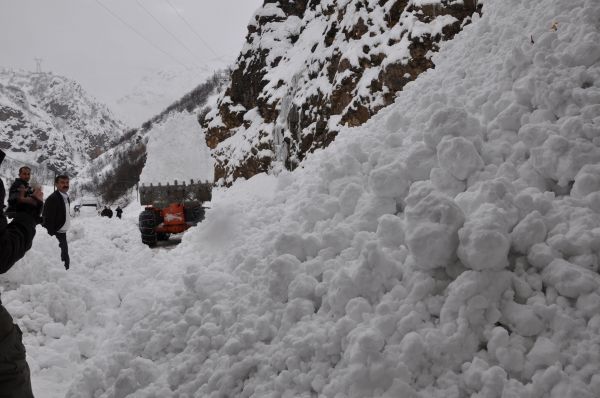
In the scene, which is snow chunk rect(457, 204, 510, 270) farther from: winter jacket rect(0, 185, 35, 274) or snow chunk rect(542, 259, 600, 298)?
winter jacket rect(0, 185, 35, 274)

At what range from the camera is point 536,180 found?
3.10 metres

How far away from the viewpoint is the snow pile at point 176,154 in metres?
10.9

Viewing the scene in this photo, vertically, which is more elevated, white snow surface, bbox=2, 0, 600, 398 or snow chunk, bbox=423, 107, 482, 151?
snow chunk, bbox=423, 107, 482, 151

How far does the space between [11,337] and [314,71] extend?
18076 mm

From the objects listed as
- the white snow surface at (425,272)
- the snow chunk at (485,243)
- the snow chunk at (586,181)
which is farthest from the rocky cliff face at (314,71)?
the snow chunk at (485,243)

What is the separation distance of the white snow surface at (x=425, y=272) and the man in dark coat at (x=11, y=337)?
3.90ft

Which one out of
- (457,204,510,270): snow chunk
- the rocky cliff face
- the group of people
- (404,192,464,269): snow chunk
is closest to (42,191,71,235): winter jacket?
the group of people

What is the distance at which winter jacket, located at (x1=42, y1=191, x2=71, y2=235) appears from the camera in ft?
22.6

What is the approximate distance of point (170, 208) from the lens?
1020 centimetres

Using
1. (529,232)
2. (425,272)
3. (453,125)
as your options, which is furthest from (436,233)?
(453,125)

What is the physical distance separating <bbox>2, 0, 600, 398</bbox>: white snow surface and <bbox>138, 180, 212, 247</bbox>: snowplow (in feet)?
14.7

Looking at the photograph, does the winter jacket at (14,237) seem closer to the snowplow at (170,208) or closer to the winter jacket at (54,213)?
the winter jacket at (54,213)

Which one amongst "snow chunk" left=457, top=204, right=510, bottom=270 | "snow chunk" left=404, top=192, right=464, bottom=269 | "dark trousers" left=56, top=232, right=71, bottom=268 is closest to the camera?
"snow chunk" left=457, top=204, right=510, bottom=270

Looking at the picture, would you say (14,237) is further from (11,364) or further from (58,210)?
(58,210)
